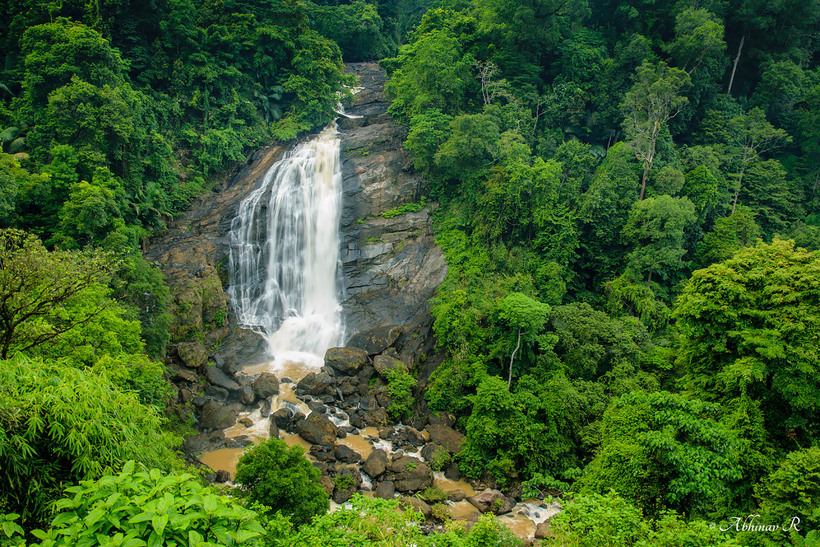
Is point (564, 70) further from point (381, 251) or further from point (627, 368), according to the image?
point (627, 368)

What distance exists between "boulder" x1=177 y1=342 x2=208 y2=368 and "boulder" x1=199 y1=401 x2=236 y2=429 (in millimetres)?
2304

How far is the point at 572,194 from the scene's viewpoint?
2183 centimetres

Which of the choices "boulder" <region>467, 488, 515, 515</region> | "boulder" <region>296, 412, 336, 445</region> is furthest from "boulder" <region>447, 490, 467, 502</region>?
"boulder" <region>296, 412, 336, 445</region>

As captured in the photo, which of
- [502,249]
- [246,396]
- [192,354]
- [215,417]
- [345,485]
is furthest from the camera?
[502,249]

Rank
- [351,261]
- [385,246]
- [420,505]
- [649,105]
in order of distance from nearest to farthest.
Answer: [420,505] → [649,105] → [351,261] → [385,246]

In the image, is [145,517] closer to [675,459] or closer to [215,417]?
[675,459]

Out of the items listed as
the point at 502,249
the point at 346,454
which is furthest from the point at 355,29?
the point at 346,454

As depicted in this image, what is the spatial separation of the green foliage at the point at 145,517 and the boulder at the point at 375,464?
12.1 metres

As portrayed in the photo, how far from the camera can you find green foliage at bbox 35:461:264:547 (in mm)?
3512

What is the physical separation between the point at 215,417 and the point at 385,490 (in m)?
7.65

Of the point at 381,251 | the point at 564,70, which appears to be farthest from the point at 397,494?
the point at 564,70

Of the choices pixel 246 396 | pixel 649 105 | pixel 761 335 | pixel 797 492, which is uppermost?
pixel 649 105

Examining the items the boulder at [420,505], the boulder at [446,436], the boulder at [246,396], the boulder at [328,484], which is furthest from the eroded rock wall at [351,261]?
the boulder at [420,505]

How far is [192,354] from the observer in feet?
64.7
